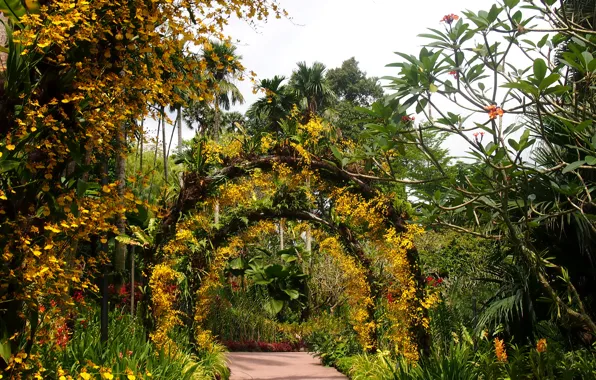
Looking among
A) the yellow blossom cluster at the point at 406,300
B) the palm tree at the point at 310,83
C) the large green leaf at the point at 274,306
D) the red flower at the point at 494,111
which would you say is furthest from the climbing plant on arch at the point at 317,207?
the palm tree at the point at 310,83

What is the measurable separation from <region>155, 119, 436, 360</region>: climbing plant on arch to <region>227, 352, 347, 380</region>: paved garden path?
2123 mm

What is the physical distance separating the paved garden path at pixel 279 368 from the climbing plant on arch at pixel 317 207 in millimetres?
2123

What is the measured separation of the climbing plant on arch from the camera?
6.56 meters

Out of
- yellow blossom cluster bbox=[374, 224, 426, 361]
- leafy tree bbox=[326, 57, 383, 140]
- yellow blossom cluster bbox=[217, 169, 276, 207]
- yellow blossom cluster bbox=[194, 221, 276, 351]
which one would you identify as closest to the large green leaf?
yellow blossom cluster bbox=[194, 221, 276, 351]

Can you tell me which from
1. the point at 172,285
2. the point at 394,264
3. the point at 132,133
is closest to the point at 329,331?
the point at 172,285

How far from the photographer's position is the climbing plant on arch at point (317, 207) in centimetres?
656

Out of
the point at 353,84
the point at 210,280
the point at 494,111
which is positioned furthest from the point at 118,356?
the point at 353,84

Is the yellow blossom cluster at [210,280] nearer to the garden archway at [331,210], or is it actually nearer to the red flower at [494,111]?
the garden archway at [331,210]

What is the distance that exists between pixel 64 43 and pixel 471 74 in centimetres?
214

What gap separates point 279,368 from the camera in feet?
36.6

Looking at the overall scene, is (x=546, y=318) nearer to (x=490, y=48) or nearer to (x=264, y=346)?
(x=490, y=48)

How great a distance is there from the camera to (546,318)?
20.5ft

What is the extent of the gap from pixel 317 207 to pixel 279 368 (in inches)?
172

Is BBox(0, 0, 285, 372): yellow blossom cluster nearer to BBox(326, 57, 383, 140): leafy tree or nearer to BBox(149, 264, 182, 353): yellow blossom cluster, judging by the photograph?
BBox(149, 264, 182, 353): yellow blossom cluster
